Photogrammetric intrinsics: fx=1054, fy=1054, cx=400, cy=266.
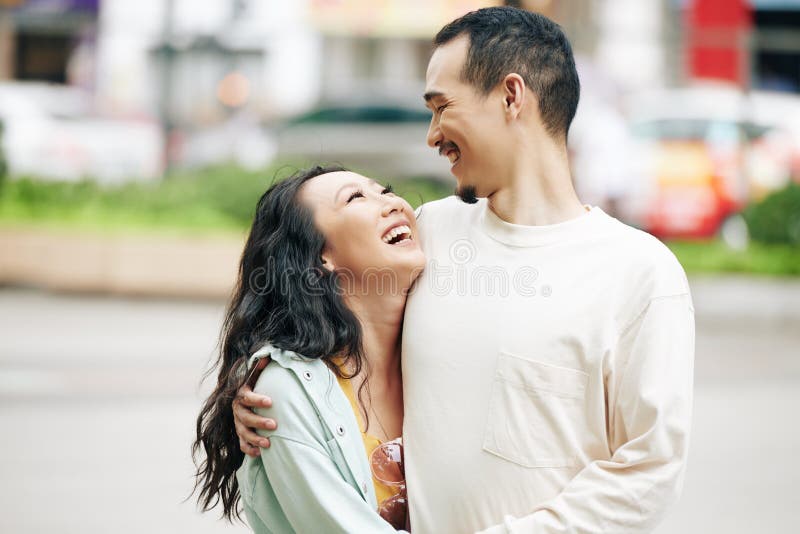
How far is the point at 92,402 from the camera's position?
6625 mm

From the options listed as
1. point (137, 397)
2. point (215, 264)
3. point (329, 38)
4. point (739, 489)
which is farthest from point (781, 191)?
point (329, 38)

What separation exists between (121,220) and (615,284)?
947 centimetres

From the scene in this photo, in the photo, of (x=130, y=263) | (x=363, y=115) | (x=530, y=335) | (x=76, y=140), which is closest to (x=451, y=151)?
(x=530, y=335)

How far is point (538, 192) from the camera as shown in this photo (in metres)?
2.13

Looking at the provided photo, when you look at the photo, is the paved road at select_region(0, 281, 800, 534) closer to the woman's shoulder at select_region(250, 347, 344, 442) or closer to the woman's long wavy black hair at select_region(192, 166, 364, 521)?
the woman's long wavy black hair at select_region(192, 166, 364, 521)

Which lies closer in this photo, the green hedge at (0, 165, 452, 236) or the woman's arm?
the woman's arm

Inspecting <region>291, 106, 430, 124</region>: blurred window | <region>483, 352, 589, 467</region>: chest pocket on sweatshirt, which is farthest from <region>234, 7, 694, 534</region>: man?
<region>291, 106, 430, 124</region>: blurred window

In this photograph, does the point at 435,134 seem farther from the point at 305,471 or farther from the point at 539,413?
the point at 305,471

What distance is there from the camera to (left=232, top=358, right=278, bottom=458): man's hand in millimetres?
2083

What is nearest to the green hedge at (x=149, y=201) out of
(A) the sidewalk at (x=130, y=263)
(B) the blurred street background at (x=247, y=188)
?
(B) the blurred street background at (x=247, y=188)

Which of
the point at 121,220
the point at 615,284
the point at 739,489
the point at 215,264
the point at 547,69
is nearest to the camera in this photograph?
the point at 615,284

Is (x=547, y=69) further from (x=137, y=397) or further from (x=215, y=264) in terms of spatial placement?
(x=215, y=264)

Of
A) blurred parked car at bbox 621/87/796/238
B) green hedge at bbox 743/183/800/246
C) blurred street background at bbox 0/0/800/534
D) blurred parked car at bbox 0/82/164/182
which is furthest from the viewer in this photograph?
blurred parked car at bbox 0/82/164/182

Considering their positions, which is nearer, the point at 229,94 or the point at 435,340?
the point at 435,340
